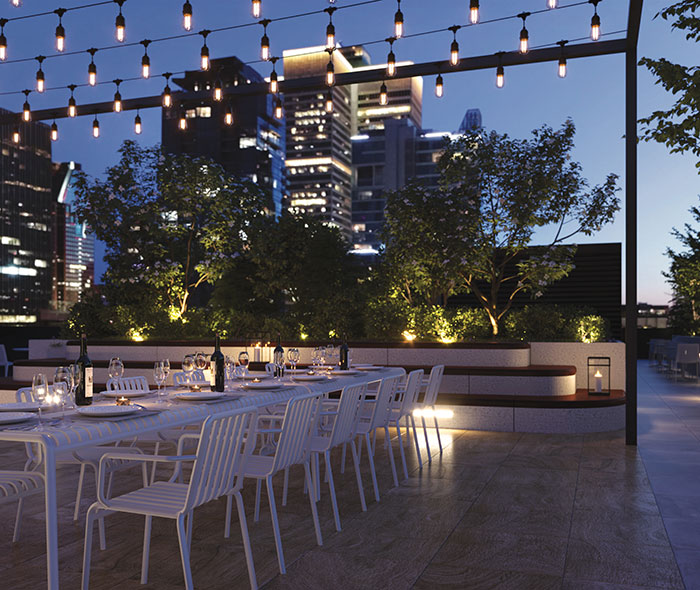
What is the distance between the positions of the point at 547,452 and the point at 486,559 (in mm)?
3103

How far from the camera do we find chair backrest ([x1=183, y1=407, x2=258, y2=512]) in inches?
109

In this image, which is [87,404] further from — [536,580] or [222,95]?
[222,95]

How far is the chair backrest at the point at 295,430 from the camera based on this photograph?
3486 mm

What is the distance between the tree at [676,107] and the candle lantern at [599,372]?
321cm

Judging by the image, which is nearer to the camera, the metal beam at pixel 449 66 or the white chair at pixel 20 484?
the white chair at pixel 20 484

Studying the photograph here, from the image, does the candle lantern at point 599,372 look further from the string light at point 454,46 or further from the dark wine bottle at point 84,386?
the dark wine bottle at point 84,386

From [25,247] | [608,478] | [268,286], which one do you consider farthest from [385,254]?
[25,247]

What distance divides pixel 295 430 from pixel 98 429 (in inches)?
41.0

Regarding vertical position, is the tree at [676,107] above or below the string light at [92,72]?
below

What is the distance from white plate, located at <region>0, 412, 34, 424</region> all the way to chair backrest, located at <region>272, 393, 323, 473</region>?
116cm

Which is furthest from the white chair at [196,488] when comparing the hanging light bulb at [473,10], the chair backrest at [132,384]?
the hanging light bulb at [473,10]

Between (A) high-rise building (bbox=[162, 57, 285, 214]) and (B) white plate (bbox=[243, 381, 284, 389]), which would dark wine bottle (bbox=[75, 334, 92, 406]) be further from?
(A) high-rise building (bbox=[162, 57, 285, 214])

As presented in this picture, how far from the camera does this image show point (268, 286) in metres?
12.0

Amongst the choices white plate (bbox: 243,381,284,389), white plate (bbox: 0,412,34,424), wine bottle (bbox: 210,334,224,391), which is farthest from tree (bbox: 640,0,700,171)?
white plate (bbox: 0,412,34,424)
